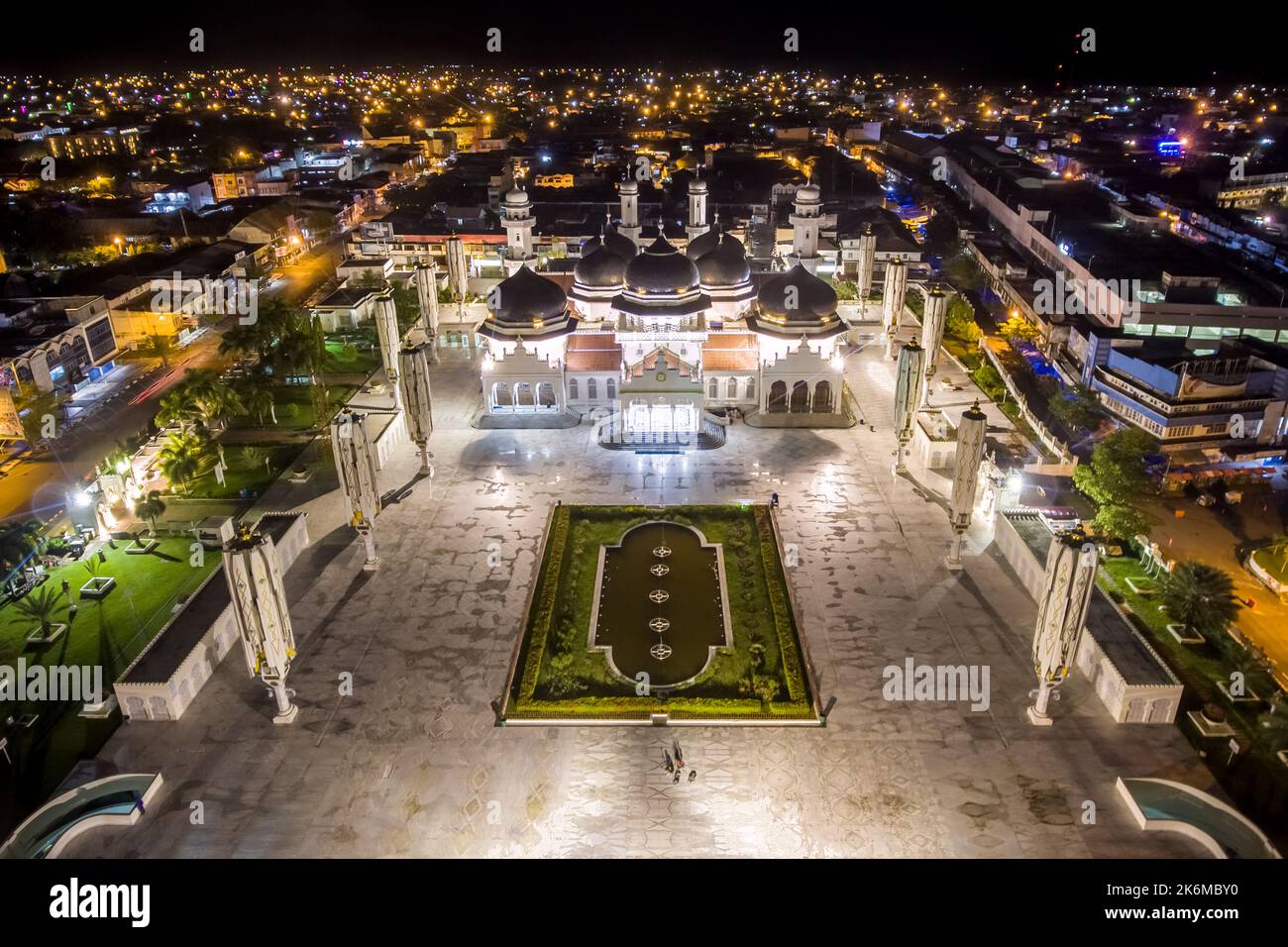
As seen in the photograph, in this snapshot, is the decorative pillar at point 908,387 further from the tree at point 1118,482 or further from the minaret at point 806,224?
the minaret at point 806,224

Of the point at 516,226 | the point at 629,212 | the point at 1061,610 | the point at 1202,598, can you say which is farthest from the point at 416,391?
the point at 1202,598

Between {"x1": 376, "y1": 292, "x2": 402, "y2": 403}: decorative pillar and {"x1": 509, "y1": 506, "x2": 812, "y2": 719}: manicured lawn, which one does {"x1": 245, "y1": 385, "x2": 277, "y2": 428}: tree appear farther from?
{"x1": 509, "y1": 506, "x2": 812, "y2": 719}: manicured lawn

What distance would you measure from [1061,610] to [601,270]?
112 ft

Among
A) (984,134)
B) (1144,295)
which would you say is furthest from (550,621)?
(984,134)

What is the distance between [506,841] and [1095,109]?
7299 inches

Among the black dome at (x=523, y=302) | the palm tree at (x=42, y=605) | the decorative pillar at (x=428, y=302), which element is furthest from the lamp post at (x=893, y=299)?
the palm tree at (x=42, y=605)

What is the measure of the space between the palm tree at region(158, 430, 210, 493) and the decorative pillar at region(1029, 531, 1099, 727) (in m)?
35.4

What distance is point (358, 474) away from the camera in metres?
31.3

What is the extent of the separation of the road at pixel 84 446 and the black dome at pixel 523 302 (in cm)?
2050

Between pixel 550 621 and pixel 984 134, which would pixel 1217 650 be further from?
pixel 984 134

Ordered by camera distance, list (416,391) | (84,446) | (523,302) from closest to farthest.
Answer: (416,391) → (84,446) → (523,302)

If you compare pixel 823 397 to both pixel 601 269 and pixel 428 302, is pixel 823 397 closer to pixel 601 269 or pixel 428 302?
pixel 601 269

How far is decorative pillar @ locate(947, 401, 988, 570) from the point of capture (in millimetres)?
30547

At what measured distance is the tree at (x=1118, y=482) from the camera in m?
33.6
